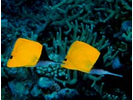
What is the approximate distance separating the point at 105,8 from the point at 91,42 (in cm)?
81

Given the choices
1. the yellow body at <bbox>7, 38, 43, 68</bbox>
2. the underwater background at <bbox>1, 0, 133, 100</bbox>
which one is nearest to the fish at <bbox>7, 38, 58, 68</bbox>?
the yellow body at <bbox>7, 38, 43, 68</bbox>

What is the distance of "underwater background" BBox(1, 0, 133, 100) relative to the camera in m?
2.71

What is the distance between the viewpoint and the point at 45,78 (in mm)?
2693

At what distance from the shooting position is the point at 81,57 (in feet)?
6.97

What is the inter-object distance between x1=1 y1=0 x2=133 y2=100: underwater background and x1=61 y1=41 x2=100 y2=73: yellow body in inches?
3.3

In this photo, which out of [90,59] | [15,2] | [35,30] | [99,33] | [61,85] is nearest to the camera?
[90,59]

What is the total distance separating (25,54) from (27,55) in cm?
2

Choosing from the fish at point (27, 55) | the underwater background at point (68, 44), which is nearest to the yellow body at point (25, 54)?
the fish at point (27, 55)

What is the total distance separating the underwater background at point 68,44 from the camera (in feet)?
8.89

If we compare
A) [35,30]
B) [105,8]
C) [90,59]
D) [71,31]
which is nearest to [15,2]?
[35,30]

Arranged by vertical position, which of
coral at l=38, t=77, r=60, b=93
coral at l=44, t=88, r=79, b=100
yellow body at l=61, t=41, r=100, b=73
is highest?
yellow body at l=61, t=41, r=100, b=73

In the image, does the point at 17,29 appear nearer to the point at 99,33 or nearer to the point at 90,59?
the point at 99,33

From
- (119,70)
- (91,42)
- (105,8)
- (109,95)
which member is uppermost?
(105,8)

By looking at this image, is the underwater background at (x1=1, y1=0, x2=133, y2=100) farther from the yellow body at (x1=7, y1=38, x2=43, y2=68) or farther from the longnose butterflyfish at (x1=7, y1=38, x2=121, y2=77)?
the yellow body at (x1=7, y1=38, x2=43, y2=68)
